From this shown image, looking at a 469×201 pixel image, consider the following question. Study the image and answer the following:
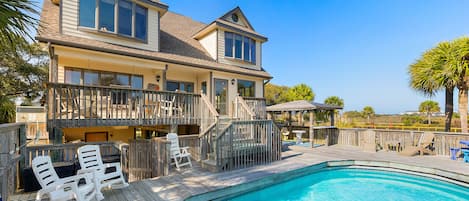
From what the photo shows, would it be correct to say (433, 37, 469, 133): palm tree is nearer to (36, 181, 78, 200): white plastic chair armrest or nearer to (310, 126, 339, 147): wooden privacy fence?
(310, 126, 339, 147): wooden privacy fence

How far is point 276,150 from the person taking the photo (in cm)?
824

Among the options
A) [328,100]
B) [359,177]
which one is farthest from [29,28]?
[328,100]

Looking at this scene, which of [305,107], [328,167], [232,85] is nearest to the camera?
[328,167]

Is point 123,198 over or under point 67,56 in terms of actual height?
under

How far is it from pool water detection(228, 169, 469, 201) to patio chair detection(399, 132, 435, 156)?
2552 mm

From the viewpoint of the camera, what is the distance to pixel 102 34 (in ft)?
27.7

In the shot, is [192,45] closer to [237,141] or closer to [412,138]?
[237,141]

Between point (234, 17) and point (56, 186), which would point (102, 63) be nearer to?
point (56, 186)

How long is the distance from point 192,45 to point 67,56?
6441 millimetres

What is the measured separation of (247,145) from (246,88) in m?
6.52

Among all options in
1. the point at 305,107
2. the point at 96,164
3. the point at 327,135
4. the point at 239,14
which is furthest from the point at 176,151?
the point at 239,14

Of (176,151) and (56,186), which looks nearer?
(56,186)

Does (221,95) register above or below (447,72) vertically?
below

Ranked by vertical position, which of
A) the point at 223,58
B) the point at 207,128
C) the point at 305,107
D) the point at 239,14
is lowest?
the point at 207,128
